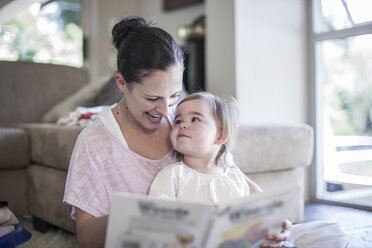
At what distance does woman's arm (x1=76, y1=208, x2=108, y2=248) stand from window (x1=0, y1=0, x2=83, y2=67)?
11.1ft

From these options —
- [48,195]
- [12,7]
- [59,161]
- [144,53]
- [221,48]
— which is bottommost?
[48,195]

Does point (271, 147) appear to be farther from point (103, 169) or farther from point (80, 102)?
point (80, 102)

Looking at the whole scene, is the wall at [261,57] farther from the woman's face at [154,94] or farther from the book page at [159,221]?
the book page at [159,221]

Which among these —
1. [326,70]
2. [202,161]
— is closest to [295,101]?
[326,70]

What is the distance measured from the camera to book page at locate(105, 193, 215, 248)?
0.70 m

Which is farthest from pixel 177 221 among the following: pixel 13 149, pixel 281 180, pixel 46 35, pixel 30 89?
pixel 46 35

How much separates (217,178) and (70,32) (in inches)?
150

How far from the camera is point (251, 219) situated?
0.76 metres

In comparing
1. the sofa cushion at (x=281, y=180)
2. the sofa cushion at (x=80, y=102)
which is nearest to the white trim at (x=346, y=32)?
the sofa cushion at (x=281, y=180)

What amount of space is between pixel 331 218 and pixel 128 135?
1.35 meters

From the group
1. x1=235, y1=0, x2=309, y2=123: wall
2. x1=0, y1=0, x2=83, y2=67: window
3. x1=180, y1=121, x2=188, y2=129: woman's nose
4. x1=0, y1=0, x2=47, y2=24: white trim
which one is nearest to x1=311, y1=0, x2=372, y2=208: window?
x1=235, y1=0, x2=309, y2=123: wall

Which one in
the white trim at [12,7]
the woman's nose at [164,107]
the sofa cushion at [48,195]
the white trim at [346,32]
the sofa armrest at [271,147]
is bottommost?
the sofa cushion at [48,195]

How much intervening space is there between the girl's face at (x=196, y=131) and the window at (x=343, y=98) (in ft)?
5.00

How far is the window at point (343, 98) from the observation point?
7.54ft
